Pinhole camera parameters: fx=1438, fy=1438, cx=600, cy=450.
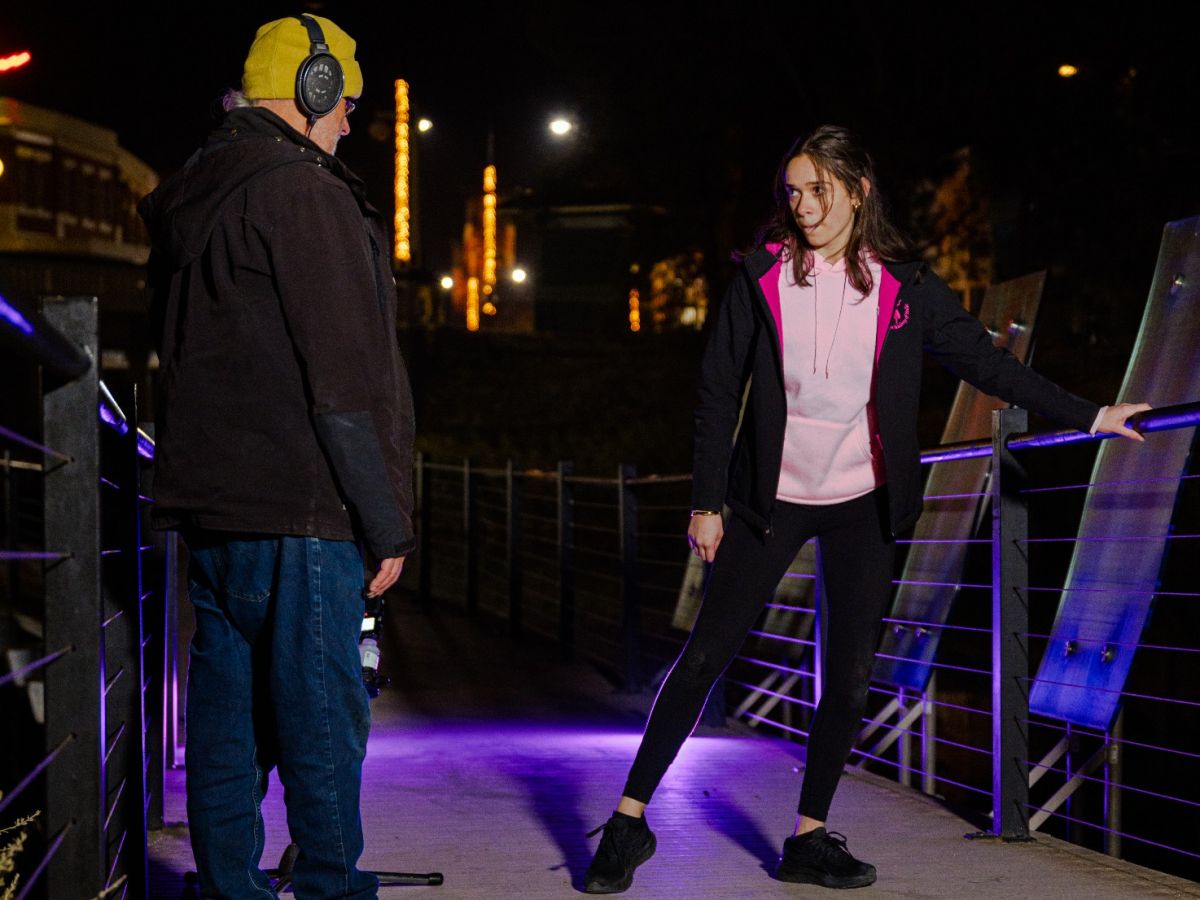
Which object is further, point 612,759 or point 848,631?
point 612,759

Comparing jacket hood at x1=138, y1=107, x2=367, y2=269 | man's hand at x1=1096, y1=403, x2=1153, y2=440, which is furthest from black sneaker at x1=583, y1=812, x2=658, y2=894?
jacket hood at x1=138, y1=107, x2=367, y2=269

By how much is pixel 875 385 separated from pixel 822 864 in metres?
1.12

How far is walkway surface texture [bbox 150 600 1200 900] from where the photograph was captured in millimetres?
3387

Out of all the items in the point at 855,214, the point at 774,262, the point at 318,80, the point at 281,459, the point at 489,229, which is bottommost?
the point at 281,459

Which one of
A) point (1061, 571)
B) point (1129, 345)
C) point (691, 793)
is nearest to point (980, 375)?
point (691, 793)

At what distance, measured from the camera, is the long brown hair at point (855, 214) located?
332 centimetres

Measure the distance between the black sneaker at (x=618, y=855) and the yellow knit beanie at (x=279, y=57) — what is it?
1.76 m

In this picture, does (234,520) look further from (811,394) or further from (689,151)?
(689,151)

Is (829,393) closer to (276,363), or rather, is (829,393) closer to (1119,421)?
(1119,421)

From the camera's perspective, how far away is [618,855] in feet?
10.9

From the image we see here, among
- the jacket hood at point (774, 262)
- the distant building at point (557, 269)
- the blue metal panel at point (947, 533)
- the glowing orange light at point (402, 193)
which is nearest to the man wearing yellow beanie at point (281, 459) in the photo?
the jacket hood at point (774, 262)

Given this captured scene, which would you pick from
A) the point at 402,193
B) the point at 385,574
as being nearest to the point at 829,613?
the point at 385,574

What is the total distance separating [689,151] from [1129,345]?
8007 mm

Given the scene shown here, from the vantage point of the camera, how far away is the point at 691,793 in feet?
14.8
